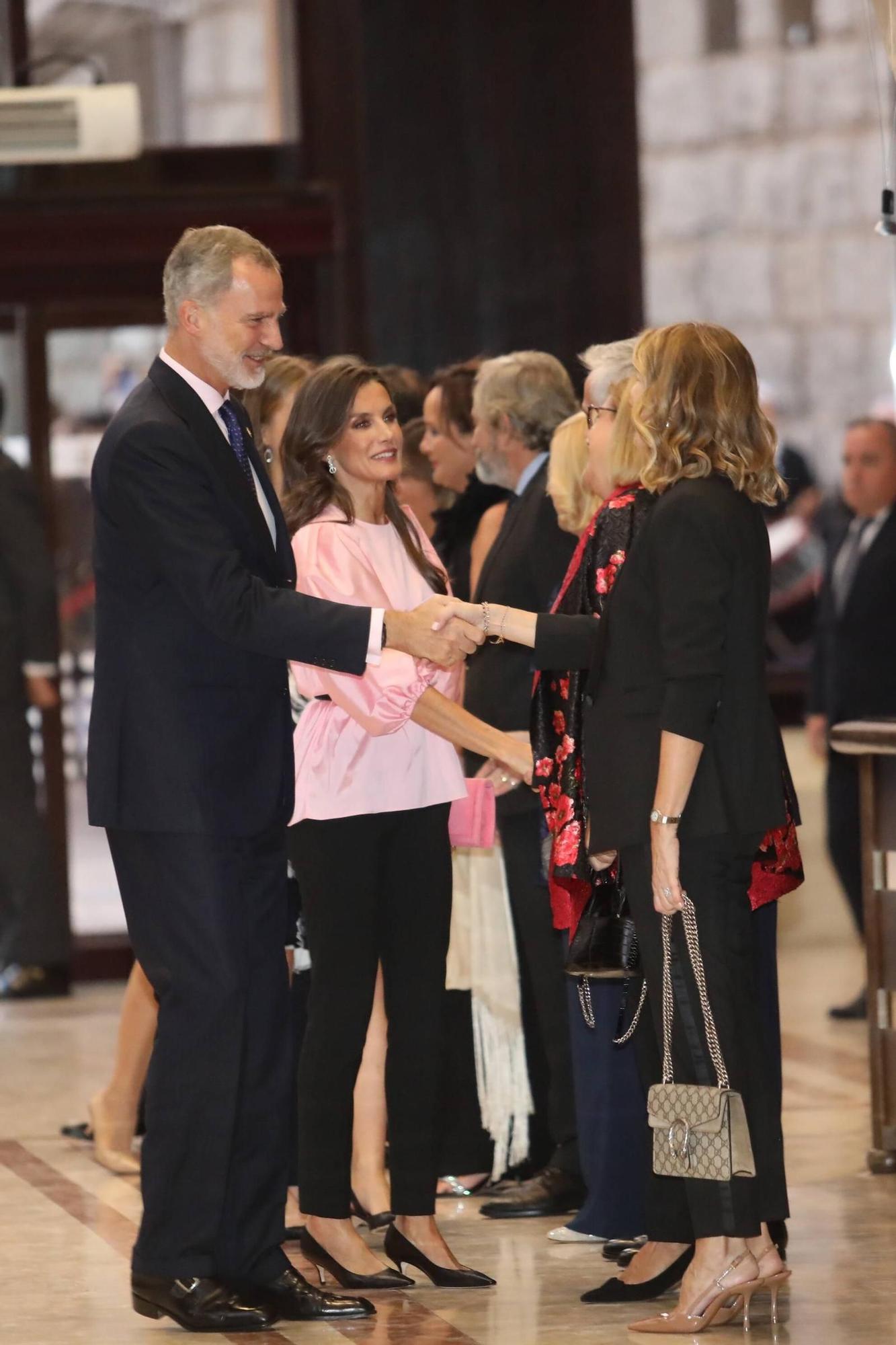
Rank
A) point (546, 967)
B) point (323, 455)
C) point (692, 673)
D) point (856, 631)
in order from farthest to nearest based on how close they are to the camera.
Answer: point (856, 631) → point (546, 967) → point (323, 455) → point (692, 673)

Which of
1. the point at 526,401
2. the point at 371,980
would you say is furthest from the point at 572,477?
the point at 371,980

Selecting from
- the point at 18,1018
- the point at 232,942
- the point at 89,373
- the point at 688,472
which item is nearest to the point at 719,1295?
the point at 232,942

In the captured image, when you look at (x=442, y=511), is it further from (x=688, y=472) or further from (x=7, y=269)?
(x=7, y=269)

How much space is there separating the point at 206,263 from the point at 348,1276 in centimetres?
175

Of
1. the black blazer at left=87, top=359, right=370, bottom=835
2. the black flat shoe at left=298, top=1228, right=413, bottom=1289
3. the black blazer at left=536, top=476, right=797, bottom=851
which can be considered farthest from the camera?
the black flat shoe at left=298, top=1228, right=413, bottom=1289

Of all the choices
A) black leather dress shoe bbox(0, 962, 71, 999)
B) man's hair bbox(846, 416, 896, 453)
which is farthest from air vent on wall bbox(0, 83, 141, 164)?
black leather dress shoe bbox(0, 962, 71, 999)

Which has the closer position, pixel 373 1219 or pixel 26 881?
pixel 373 1219

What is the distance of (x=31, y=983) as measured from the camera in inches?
304

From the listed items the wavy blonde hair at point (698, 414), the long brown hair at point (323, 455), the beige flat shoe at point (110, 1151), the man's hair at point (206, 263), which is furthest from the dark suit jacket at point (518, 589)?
the beige flat shoe at point (110, 1151)

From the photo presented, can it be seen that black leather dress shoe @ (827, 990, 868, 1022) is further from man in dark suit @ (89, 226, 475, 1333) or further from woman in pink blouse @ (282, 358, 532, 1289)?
man in dark suit @ (89, 226, 475, 1333)

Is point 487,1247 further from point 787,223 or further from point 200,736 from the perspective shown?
point 787,223

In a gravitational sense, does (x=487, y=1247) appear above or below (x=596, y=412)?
below

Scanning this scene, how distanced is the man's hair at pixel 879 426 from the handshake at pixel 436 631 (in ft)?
11.4

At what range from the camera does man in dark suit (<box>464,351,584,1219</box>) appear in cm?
462
